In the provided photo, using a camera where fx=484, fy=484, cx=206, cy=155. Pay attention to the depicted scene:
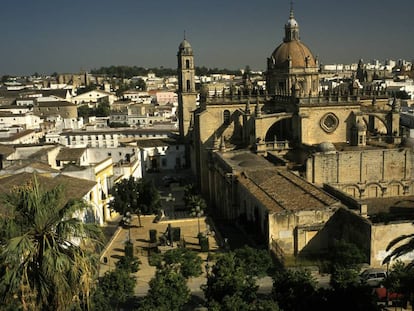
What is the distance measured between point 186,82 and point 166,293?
142 feet

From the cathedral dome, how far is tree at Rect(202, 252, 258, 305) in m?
33.6

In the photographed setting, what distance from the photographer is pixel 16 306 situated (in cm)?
1232

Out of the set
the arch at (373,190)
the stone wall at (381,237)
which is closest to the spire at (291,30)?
the arch at (373,190)

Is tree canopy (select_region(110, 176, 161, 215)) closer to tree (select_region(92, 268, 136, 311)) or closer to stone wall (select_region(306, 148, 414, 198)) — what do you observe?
stone wall (select_region(306, 148, 414, 198))

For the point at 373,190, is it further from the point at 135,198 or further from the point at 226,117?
the point at 135,198

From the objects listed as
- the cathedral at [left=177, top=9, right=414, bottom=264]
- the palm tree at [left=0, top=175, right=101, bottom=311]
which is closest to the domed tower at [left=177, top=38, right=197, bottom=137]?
the cathedral at [left=177, top=9, right=414, bottom=264]

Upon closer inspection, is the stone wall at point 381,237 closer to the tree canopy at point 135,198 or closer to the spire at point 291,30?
the tree canopy at point 135,198

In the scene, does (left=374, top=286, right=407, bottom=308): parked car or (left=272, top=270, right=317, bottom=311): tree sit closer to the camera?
(left=272, top=270, right=317, bottom=311): tree

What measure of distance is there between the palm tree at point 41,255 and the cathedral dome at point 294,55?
130 feet

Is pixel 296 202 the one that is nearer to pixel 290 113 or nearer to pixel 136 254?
pixel 136 254

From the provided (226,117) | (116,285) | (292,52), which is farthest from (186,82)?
(116,285)

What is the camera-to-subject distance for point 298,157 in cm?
3953

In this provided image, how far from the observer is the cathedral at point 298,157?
2589 cm

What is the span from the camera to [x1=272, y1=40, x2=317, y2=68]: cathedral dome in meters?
47.8
